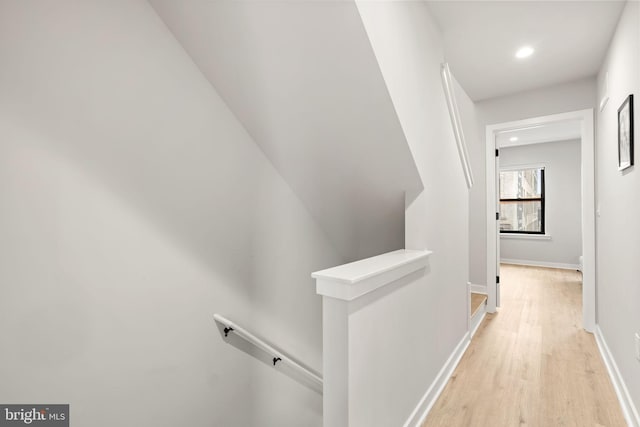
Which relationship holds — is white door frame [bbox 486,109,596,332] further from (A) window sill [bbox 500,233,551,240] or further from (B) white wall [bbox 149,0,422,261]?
(A) window sill [bbox 500,233,551,240]

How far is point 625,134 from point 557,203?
17.3 ft

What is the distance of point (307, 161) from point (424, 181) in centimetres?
70

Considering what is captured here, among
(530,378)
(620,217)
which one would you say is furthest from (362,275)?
(620,217)

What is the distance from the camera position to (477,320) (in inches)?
123

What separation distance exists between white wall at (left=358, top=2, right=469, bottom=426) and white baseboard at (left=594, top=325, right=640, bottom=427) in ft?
3.09

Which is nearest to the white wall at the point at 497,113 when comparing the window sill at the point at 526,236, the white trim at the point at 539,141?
the white trim at the point at 539,141

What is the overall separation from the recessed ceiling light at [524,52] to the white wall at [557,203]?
14.9 ft

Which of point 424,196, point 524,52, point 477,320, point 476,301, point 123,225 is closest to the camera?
point 123,225

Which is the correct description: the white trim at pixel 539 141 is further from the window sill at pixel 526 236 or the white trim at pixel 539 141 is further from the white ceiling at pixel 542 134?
the window sill at pixel 526 236

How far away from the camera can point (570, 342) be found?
2.73 m

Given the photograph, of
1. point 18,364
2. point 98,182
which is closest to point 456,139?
point 98,182

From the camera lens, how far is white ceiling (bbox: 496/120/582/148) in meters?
5.01

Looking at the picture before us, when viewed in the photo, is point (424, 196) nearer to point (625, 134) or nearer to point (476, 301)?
point (625, 134)

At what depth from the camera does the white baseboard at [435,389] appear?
5.48 feet
